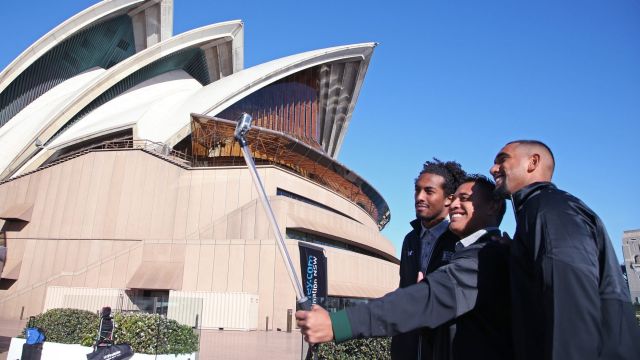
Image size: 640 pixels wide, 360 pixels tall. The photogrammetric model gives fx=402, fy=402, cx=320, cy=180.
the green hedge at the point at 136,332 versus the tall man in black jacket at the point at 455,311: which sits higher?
the tall man in black jacket at the point at 455,311

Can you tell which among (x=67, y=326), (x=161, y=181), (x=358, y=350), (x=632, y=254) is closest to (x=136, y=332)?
(x=67, y=326)

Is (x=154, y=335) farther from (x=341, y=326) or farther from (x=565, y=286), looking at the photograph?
(x=565, y=286)

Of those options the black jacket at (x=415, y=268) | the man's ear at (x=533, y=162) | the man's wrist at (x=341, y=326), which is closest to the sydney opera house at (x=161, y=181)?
the black jacket at (x=415, y=268)

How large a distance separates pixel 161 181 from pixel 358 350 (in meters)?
18.5

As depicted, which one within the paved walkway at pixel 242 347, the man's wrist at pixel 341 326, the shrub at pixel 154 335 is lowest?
the paved walkway at pixel 242 347

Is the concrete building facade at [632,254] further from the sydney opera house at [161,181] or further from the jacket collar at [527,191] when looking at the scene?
the jacket collar at [527,191]

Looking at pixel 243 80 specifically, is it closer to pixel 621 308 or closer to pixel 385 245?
pixel 385 245

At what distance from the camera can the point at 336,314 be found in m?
1.57

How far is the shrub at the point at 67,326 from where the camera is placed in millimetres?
9078

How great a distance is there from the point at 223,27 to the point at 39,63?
14658mm

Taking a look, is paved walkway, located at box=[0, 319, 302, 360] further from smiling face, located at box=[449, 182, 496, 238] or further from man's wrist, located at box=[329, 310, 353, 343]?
man's wrist, located at box=[329, 310, 353, 343]

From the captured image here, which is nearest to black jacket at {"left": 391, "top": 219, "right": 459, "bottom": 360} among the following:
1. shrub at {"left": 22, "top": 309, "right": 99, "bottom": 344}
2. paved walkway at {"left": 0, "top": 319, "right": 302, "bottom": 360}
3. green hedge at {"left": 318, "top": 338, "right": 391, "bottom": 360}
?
green hedge at {"left": 318, "top": 338, "right": 391, "bottom": 360}

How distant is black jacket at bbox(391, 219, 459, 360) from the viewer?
2.17 metres

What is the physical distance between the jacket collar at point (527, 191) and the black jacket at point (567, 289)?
0.06 meters
